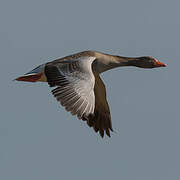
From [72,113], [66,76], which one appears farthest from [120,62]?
[72,113]

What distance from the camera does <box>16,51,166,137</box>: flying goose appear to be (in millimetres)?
13289

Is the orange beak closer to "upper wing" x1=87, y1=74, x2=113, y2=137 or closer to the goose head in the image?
the goose head

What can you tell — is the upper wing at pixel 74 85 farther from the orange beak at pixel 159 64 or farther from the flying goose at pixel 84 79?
the orange beak at pixel 159 64

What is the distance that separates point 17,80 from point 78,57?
180 cm

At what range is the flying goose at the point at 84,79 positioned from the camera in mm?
13289

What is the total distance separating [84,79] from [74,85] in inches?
12.3

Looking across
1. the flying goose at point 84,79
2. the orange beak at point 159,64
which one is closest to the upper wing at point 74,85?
the flying goose at point 84,79

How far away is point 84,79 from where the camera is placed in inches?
547

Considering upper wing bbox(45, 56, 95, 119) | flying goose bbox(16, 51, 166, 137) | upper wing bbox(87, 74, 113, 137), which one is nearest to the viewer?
upper wing bbox(45, 56, 95, 119)

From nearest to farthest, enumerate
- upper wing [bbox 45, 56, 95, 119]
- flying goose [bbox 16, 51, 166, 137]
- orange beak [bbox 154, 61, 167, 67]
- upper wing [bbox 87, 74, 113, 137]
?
upper wing [bbox 45, 56, 95, 119] < flying goose [bbox 16, 51, 166, 137] < upper wing [bbox 87, 74, 113, 137] < orange beak [bbox 154, 61, 167, 67]

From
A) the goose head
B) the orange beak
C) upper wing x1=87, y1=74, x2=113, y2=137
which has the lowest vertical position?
upper wing x1=87, y1=74, x2=113, y2=137

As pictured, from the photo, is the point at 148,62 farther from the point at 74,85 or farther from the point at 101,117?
the point at 74,85

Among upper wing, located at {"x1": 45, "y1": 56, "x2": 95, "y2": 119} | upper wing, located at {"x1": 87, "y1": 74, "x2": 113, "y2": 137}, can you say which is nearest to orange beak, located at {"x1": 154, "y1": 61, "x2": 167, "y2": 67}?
upper wing, located at {"x1": 87, "y1": 74, "x2": 113, "y2": 137}

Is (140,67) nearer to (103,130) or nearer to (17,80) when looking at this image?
(103,130)
